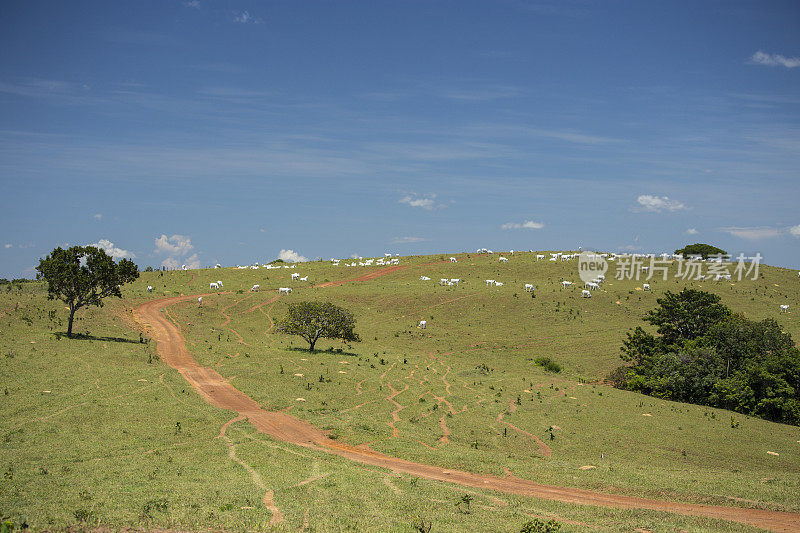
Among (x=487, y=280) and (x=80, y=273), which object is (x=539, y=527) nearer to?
(x=80, y=273)

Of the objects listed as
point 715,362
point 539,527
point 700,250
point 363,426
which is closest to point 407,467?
point 363,426

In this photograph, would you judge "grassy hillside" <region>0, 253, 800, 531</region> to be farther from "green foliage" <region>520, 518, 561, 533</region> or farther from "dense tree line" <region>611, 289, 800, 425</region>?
"dense tree line" <region>611, 289, 800, 425</region>


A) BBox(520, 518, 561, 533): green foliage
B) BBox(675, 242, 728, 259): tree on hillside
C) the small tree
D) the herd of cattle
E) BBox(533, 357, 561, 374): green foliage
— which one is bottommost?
BBox(520, 518, 561, 533): green foliage

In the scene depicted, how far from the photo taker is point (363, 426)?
2764 centimetres

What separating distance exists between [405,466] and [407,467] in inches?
6.0

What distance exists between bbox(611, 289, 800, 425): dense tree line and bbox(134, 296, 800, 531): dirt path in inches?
902

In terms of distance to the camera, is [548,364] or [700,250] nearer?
[548,364]

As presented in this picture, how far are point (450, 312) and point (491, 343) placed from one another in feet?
35.9

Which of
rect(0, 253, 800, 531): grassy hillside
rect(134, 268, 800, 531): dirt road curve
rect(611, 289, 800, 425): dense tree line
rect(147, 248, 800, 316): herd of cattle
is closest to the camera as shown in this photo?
rect(0, 253, 800, 531): grassy hillside

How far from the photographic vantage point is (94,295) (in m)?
42.5

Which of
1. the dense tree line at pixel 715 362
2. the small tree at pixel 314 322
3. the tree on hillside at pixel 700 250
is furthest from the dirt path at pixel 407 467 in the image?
the tree on hillside at pixel 700 250

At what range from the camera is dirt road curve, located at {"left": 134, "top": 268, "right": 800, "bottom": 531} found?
16891mm

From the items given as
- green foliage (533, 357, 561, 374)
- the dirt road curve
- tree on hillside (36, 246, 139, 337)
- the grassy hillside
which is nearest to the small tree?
the grassy hillside

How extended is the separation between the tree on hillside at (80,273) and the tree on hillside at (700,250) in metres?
95.7
